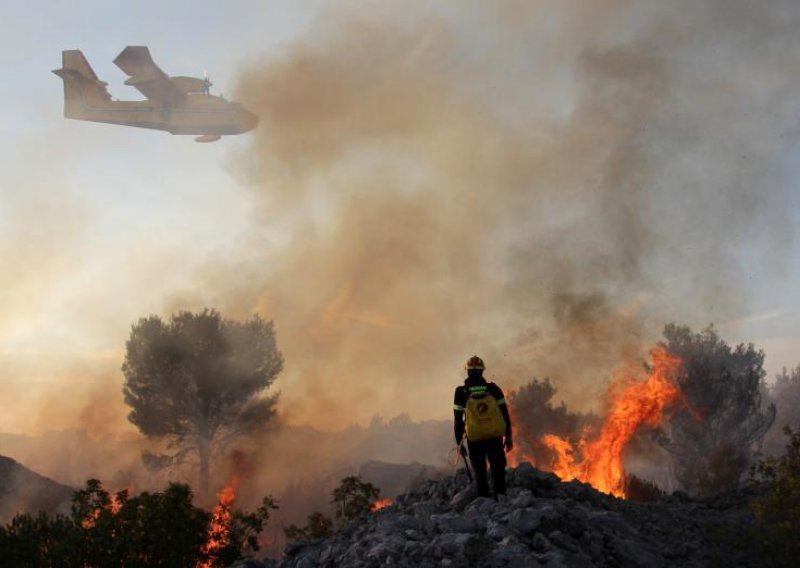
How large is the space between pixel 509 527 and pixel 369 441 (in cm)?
6517

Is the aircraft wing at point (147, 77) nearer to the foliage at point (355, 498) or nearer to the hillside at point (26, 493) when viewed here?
the hillside at point (26, 493)

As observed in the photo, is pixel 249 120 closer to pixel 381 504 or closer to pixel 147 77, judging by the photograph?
pixel 147 77

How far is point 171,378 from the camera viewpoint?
3588 centimetres

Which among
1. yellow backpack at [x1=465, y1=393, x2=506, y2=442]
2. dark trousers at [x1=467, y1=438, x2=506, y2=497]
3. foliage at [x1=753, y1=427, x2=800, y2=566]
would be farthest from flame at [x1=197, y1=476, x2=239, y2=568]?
foliage at [x1=753, y1=427, x2=800, y2=566]

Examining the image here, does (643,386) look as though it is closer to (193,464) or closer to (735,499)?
(735,499)

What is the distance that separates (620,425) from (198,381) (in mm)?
23421

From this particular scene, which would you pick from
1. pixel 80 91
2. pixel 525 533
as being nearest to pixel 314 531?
pixel 525 533

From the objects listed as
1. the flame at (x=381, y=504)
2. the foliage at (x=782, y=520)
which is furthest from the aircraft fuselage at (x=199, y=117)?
the foliage at (x=782, y=520)

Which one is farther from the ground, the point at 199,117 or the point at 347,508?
the point at 199,117

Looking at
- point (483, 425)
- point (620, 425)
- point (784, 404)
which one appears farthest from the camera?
point (784, 404)

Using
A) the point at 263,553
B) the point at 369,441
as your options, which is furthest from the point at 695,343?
the point at 369,441

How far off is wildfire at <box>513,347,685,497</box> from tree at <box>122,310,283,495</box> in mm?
16910

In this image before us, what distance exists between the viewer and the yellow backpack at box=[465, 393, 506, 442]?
396 inches

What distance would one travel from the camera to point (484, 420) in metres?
10.1
